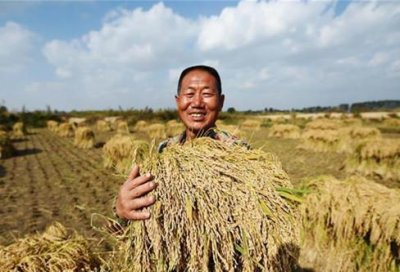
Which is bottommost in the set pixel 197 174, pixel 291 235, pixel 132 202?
pixel 291 235

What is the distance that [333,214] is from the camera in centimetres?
606

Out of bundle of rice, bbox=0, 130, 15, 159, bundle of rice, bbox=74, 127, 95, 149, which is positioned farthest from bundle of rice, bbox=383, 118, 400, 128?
bundle of rice, bbox=0, 130, 15, 159

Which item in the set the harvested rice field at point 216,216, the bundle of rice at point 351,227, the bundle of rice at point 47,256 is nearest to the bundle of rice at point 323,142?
the harvested rice field at point 216,216

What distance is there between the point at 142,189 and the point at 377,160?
15822 mm

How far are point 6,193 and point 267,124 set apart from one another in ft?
143

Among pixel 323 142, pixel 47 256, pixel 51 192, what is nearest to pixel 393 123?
pixel 323 142

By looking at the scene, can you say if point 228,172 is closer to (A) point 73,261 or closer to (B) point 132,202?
(B) point 132,202

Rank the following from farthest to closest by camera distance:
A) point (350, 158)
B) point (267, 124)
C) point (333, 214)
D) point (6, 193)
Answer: point (267, 124) → point (350, 158) → point (6, 193) → point (333, 214)

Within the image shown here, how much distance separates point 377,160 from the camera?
50.5 feet

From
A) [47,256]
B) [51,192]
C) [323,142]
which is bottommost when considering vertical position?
[51,192]

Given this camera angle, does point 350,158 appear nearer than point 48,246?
No

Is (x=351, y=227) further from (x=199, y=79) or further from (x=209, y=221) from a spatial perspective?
(x=209, y=221)

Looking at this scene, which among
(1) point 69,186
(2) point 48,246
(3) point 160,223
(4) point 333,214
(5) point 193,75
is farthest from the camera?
(1) point 69,186

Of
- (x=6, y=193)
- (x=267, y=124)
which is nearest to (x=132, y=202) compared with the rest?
(x=6, y=193)
